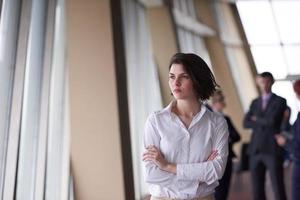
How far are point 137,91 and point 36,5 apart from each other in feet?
5.20

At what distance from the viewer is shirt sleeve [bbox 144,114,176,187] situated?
121cm

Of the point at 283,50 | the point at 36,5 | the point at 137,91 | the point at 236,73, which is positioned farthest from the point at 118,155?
the point at 283,50

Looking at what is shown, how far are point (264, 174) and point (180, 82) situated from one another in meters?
1.97

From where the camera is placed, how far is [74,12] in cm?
252

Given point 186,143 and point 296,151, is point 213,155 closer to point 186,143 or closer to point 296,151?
point 186,143

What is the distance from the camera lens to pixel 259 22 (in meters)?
5.27

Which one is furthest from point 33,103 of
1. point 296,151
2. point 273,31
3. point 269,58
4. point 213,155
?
point 273,31

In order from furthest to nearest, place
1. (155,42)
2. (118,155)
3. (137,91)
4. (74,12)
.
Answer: (155,42) < (137,91) < (118,155) < (74,12)

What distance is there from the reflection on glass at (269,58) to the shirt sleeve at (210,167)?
162 inches

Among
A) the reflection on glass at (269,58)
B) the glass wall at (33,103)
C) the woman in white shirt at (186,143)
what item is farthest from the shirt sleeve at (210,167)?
the reflection on glass at (269,58)

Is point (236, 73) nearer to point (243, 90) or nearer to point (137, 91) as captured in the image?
point (243, 90)

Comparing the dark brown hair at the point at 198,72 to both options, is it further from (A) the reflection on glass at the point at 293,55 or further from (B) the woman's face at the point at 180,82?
(A) the reflection on glass at the point at 293,55

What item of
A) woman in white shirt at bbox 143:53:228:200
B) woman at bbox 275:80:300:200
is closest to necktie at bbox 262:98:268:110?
woman at bbox 275:80:300:200

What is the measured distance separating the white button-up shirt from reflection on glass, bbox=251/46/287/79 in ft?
13.5
